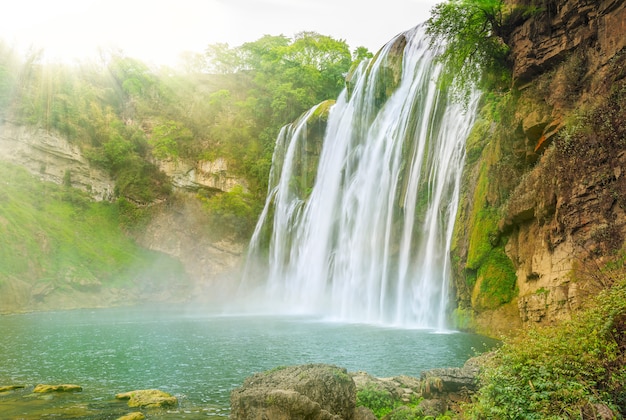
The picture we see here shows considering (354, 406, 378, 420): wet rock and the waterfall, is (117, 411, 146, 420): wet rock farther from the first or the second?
the waterfall

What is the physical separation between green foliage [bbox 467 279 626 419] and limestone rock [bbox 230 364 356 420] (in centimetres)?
168

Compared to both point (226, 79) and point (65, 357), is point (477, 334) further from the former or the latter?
point (226, 79)

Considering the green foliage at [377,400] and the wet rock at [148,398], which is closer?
the green foliage at [377,400]

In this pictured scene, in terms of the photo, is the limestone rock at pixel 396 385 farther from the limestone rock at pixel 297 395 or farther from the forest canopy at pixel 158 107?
the forest canopy at pixel 158 107

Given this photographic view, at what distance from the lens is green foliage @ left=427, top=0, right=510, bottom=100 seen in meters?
14.9

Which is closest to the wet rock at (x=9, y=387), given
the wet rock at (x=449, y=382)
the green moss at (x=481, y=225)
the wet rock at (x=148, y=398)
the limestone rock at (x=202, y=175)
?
the wet rock at (x=148, y=398)

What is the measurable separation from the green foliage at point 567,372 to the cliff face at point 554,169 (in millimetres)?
4559

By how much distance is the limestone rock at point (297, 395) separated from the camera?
561 cm

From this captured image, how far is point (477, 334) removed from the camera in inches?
602

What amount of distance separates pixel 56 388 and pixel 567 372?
8.79 m

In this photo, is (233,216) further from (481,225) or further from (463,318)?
(481,225)

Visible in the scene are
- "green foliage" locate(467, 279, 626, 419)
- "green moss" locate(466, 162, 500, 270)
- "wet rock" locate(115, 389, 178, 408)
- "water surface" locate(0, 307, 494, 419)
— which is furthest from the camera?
"green moss" locate(466, 162, 500, 270)

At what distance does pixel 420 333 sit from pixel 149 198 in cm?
3195

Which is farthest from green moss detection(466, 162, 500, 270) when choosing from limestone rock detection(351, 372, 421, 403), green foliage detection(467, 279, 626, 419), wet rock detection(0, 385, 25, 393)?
wet rock detection(0, 385, 25, 393)
